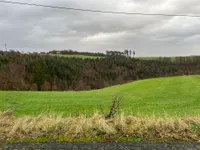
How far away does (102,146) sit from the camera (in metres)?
3.36

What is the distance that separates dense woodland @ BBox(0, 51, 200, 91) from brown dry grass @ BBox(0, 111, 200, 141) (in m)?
49.3

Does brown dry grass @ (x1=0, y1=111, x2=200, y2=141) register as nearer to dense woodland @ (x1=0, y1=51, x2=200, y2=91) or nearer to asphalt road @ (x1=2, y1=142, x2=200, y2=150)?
asphalt road @ (x1=2, y1=142, x2=200, y2=150)

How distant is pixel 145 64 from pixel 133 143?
83.3 meters

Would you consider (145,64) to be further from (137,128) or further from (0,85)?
(137,128)

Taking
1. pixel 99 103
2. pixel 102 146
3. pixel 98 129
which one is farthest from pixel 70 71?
pixel 102 146

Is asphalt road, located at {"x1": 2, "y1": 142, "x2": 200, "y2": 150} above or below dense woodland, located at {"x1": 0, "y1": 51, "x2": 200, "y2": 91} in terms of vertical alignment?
above

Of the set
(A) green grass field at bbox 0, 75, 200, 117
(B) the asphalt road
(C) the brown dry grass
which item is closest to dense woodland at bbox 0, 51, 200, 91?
(A) green grass field at bbox 0, 75, 200, 117

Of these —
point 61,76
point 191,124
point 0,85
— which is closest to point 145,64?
point 61,76

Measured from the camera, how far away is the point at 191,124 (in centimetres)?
417

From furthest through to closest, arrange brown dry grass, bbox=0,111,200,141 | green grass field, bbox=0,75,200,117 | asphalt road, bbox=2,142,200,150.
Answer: green grass field, bbox=0,75,200,117 → brown dry grass, bbox=0,111,200,141 → asphalt road, bbox=2,142,200,150

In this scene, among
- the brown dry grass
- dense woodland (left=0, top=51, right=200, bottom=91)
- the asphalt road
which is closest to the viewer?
the asphalt road

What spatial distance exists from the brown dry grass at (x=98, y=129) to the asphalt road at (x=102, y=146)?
0.76 feet

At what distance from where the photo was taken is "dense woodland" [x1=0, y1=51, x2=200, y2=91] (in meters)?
56.5

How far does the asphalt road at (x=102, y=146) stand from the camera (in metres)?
3.28
